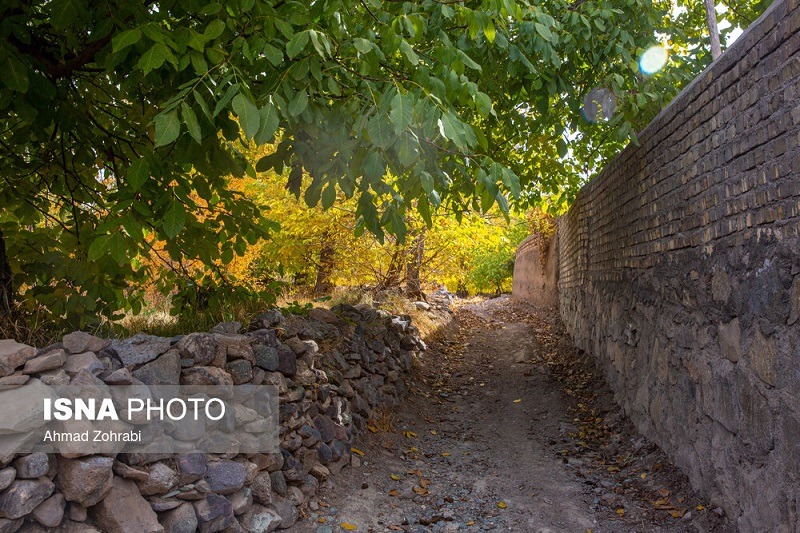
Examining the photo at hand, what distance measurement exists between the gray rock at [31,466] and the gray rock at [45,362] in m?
0.46

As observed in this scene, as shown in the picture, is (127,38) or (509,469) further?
(509,469)

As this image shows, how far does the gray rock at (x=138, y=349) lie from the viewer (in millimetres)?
3554

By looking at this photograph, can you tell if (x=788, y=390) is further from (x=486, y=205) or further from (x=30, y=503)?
(x=30, y=503)

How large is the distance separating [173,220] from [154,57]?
105cm

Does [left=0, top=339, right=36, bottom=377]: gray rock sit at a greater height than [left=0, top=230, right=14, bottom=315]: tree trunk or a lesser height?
lesser

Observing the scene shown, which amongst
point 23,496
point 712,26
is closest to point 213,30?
point 23,496

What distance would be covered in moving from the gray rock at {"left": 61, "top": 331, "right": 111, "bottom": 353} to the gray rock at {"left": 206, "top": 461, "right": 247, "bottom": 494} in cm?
99

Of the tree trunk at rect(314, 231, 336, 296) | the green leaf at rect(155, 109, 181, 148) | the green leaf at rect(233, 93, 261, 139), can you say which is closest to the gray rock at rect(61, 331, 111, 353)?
the green leaf at rect(155, 109, 181, 148)

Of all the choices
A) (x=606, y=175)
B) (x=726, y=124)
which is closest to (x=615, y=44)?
(x=606, y=175)

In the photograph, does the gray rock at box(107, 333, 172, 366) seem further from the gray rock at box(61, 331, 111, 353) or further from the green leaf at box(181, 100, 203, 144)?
the green leaf at box(181, 100, 203, 144)

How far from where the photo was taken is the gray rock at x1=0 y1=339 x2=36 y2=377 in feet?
9.71

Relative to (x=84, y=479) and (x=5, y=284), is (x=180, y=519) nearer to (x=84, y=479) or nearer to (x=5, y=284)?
(x=84, y=479)

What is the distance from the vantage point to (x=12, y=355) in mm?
3021

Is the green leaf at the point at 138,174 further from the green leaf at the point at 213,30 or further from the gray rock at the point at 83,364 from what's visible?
the gray rock at the point at 83,364
